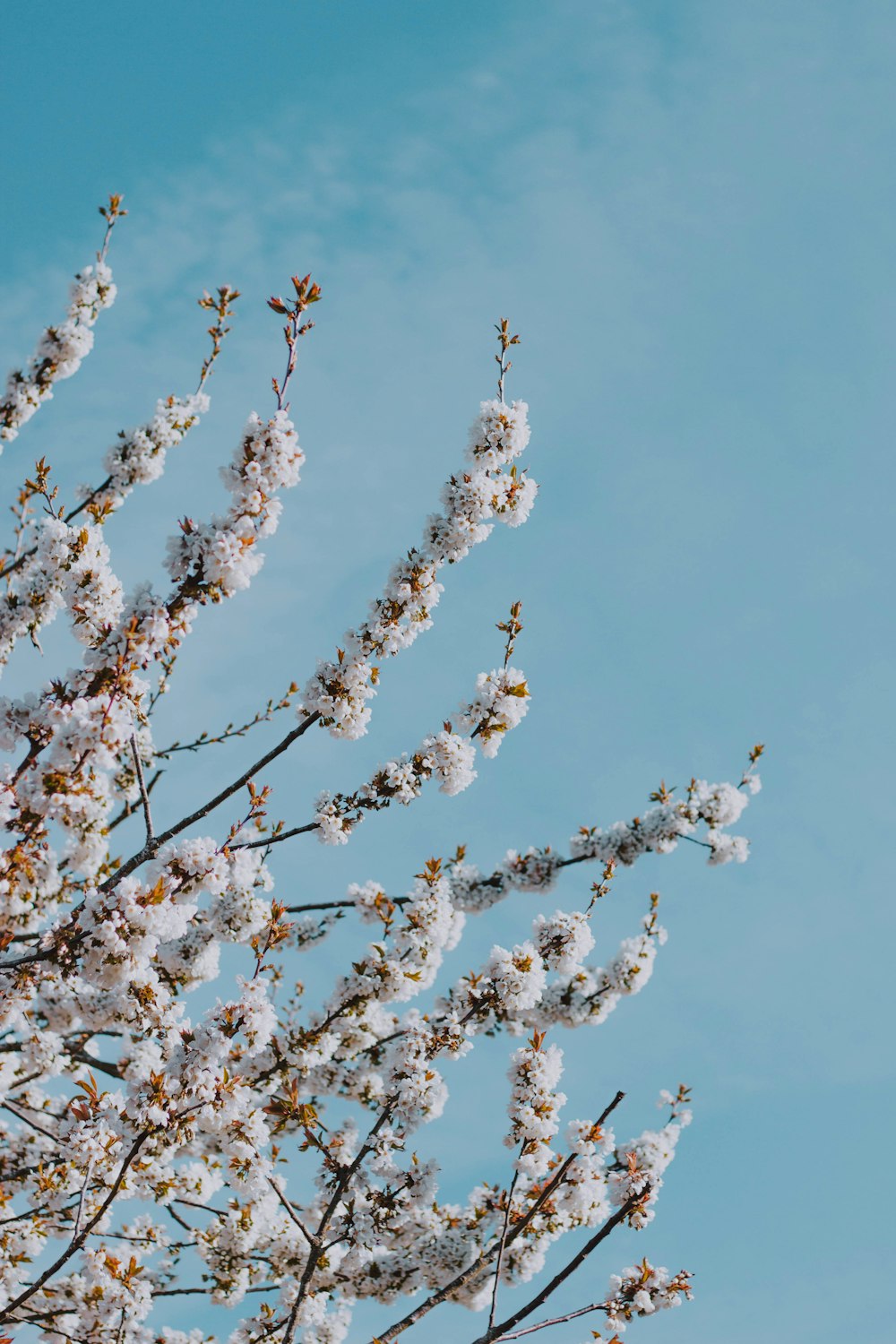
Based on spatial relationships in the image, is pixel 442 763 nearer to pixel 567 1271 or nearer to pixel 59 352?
pixel 567 1271

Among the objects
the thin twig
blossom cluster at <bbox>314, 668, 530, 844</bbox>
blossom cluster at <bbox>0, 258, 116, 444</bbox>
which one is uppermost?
blossom cluster at <bbox>0, 258, 116, 444</bbox>

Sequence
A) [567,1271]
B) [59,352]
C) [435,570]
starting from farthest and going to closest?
[59,352], [435,570], [567,1271]

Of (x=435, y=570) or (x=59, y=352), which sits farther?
(x=59, y=352)

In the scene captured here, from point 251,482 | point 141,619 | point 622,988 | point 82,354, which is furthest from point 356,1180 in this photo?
point 82,354

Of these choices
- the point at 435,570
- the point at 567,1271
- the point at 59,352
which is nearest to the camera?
the point at 567,1271

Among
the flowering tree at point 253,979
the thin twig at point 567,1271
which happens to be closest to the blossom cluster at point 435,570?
the flowering tree at point 253,979

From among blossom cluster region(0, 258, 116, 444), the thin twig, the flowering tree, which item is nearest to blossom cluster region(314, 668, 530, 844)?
the flowering tree

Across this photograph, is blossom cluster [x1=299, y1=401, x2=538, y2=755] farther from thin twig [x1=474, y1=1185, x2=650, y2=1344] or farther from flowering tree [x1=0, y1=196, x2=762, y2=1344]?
thin twig [x1=474, y1=1185, x2=650, y2=1344]

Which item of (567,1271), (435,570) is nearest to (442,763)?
(435,570)

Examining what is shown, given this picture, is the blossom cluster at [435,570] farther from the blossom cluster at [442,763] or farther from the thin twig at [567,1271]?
the thin twig at [567,1271]

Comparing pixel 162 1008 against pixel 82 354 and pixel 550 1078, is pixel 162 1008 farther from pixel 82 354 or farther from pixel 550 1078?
pixel 82 354

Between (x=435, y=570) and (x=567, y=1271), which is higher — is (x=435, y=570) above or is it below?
above

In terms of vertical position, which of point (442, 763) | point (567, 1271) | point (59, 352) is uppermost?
point (59, 352)

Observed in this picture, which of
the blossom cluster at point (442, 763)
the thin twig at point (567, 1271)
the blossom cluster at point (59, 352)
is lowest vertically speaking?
the thin twig at point (567, 1271)
